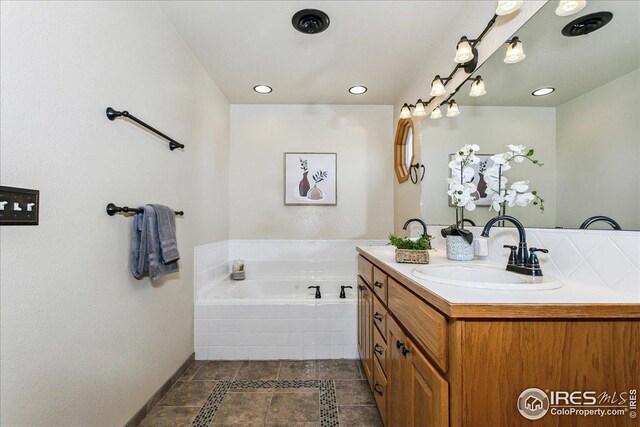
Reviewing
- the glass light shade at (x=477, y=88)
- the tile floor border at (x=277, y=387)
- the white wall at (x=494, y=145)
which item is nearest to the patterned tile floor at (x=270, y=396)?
the tile floor border at (x=277, y=387)

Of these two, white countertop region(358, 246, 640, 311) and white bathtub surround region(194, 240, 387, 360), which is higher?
white countertop region(358, 246, 640, 311)

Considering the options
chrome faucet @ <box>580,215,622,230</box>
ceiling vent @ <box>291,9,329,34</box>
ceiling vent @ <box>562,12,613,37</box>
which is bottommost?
chrome faucet @ <box>580,215,622,230</box>

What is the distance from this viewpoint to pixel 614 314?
0.68 m

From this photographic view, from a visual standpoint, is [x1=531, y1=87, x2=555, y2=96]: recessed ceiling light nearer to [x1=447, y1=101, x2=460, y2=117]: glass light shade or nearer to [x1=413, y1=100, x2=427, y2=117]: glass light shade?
[x1=447, y1=101, x2=460, y2=117]: glass light shade

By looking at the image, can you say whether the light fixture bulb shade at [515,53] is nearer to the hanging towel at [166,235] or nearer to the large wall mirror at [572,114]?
the large wall mirror at [572,114]

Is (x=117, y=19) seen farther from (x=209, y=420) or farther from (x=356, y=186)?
(x=356, y=186)

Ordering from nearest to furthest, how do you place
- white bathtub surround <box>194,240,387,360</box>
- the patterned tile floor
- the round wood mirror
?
1. the patterned tile floor
2. white bathtub surround <box>194,240,387,360</box>
3. the round wood mirror

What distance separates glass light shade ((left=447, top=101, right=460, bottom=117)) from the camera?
1679 mm

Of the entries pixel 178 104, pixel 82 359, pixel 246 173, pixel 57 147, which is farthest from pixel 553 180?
pixel 246 173

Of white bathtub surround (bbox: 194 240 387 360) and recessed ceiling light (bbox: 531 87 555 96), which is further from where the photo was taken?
white bathtub surround (bbox: 194 240 387 360)

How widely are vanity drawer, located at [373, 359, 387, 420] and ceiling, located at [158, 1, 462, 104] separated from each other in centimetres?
205

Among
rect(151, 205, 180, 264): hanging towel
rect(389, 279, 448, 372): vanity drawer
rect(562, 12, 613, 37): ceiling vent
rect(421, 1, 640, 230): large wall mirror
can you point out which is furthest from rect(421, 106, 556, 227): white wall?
rect(151, 205, 180, 264): hanging towel

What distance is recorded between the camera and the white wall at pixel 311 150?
3123mm

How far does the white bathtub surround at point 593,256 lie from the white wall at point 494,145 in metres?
0.08
